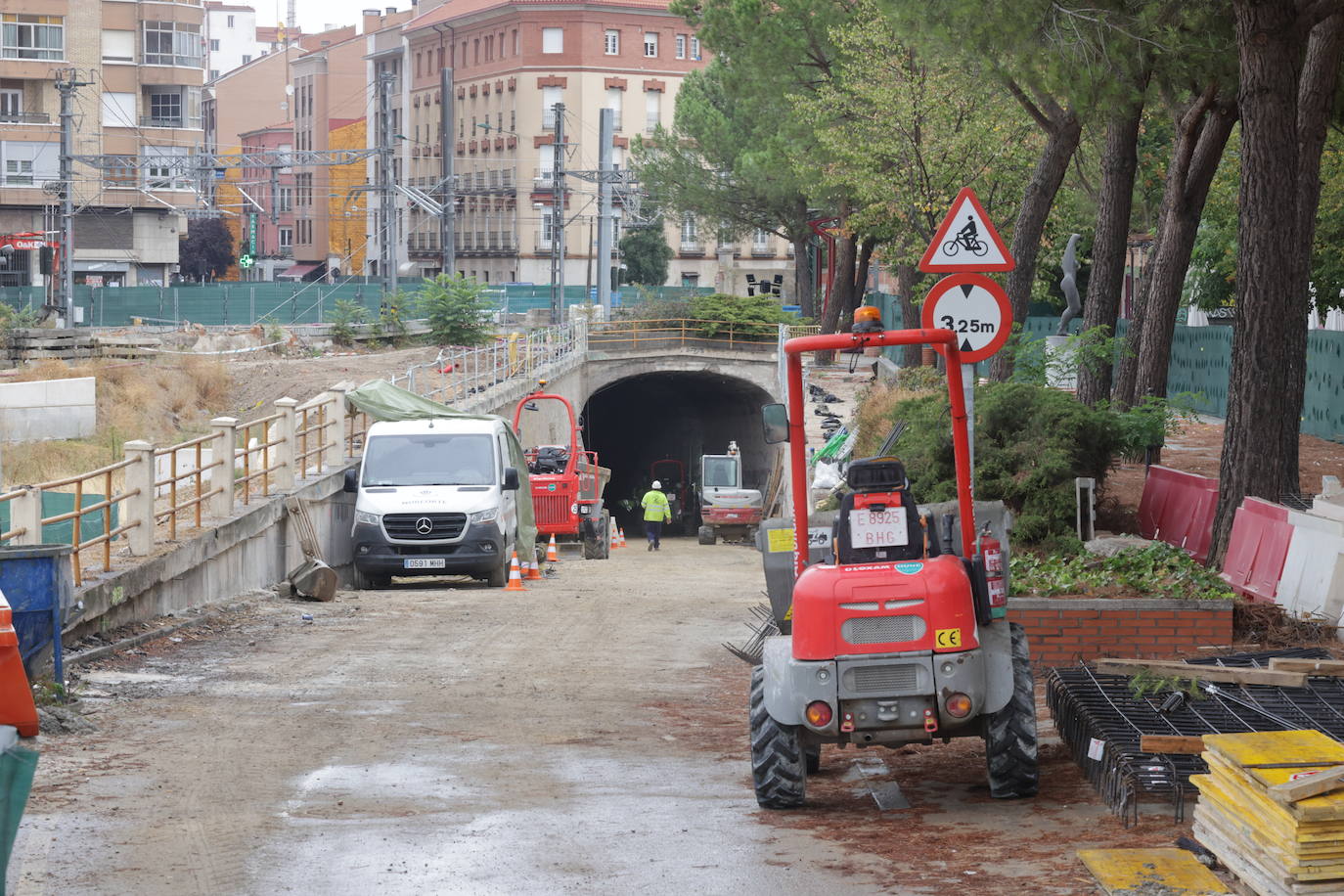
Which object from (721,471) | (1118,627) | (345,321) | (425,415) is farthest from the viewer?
(345,321)

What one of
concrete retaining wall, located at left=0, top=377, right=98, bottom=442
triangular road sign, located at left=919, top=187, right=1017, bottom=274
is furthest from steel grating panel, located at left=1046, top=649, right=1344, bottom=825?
concrete retaining wall, located at left=0, top=377, right=98, bottom=442

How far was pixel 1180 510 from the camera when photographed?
1524 centimetres

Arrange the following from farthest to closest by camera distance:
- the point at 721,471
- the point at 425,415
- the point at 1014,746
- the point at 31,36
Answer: the point at 31,36 < the point at 721,471 < the point at 425,415 < the point at 1014,746

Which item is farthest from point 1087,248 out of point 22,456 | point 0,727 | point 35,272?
point 35,272

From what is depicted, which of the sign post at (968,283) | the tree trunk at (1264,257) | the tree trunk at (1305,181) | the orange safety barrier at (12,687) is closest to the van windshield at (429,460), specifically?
the tree trunk at (1305,181)

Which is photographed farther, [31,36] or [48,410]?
[31,36]

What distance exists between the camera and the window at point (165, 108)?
83312 mm

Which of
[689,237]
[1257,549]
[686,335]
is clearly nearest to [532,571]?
[1257,549]

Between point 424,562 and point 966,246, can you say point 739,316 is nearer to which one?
point 424,562

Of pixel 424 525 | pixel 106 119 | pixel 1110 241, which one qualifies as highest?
pixel 106 119

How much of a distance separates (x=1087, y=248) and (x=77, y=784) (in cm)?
4167

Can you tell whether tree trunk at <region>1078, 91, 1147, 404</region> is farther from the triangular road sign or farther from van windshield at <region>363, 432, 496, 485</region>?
the triangular road sign

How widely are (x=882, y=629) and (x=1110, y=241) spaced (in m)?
14.7

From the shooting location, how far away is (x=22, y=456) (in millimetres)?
33562
